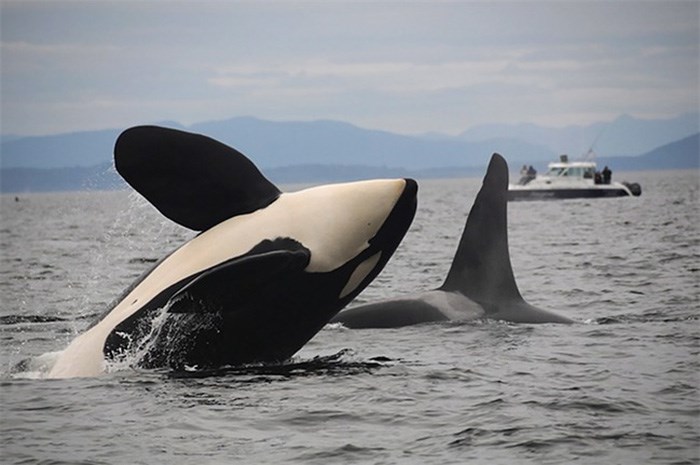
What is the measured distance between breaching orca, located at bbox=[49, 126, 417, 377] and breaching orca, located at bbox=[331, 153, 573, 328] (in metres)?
4.82

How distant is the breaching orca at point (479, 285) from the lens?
16.6 meters

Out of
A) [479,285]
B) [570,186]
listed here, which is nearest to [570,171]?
[570,186]

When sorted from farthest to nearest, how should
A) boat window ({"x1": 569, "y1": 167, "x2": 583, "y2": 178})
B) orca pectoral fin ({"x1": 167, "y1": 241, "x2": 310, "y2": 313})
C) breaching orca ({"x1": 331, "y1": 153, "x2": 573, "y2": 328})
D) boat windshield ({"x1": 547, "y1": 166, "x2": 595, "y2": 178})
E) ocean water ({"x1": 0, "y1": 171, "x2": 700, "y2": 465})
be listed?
boat window ({"x1": 569, "y1": 167, "x2": 583, "y2": 178})
boat windshield ({"x1": 547, "y1": 166, "x2": 595, "y2": 178})
breaching orca ({"x1": 331, "y1": 153, "x2": 573, "y2": 328})
orca pectoral fin ({"x1": 167, "y1": 241, "x2": 310, "y2": 313})
ocean water ({"x1": 0, "y1": 171, "x2": 700, "y2": 465})

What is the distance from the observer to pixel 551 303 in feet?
71.7

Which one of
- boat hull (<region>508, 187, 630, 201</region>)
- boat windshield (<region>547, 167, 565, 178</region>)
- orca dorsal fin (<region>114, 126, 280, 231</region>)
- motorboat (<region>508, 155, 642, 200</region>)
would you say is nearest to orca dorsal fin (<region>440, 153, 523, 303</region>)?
orca dorsal fin (<region>114, 126, 280, 231</region>)

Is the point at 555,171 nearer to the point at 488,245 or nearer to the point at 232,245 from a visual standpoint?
the point at 488,245

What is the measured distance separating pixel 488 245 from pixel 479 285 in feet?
1.89

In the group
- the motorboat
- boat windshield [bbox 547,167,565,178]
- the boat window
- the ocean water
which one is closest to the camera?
the ocean water

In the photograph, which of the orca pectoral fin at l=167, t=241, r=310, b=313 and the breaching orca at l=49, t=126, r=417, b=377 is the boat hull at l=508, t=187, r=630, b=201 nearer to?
the breaching orca at l=49, t=126, r=417, b=377

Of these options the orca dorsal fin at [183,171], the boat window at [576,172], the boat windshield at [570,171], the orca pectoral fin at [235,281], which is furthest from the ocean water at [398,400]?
the boat window at [576,172]

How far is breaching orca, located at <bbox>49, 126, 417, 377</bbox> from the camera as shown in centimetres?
1142

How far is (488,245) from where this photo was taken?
55.3 feet

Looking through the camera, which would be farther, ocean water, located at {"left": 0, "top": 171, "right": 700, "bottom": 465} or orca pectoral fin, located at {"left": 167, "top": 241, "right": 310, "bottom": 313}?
orca pectoral fin, located at {"left": 167, "top": 241, "right": 310, "bottom": 313}

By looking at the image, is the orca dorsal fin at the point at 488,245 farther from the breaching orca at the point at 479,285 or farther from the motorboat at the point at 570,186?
the motorboat at the point at 570,186
